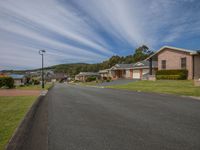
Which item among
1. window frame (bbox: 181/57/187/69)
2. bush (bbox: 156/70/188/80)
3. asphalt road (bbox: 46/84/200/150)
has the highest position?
window frame (bbox: 181/57/187/69)

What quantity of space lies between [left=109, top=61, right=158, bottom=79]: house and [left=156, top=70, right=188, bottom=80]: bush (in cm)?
554

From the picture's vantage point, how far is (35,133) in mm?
5656

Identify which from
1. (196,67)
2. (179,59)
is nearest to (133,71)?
(179,59)

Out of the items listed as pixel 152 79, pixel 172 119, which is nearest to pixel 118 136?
pixel 172 119

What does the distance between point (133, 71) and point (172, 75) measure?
18.9m

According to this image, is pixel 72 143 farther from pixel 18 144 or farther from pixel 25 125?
pixel 25 125

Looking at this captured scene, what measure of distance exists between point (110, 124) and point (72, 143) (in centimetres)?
212

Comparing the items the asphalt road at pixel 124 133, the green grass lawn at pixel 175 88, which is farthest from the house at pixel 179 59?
the asphalt road at pixel 124 133

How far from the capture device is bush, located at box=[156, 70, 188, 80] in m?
29.5

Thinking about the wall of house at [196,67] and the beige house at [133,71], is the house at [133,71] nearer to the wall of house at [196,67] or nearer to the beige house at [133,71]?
the beige house at [133,71]

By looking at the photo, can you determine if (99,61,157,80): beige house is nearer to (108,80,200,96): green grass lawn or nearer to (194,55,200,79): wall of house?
(194,55,200,79): wall of house

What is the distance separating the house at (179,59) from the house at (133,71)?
588cm

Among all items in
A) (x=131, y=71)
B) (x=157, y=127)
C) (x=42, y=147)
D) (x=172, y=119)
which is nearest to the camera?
(x=42, y=147)

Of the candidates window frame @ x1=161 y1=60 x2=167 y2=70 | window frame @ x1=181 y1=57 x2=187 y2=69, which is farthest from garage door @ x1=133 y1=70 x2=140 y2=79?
window frame @ x1=181 y1=57 x2=187 y2=69
